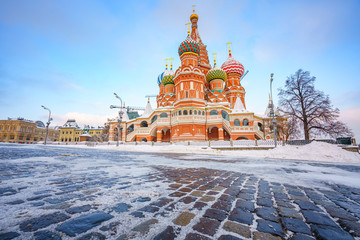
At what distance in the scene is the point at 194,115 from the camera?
27688 millimetres

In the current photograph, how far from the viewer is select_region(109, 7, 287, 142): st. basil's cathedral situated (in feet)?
91.2

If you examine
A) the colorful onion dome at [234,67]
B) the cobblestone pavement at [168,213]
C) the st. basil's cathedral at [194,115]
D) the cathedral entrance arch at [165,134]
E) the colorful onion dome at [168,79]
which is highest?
the colorful onion dome at [234,67]

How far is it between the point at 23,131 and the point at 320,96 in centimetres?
9274

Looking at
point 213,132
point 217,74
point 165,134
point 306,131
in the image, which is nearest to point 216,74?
point 217,74

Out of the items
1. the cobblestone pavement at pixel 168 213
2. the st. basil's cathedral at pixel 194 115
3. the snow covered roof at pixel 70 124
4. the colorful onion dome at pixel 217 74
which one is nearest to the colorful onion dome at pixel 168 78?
the st. basil's cathedral at pixel 194 115

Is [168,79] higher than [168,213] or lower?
higher

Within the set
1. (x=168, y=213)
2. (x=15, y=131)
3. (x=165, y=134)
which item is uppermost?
(x=15, y=131)

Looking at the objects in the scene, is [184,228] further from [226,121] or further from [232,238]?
[226,121]

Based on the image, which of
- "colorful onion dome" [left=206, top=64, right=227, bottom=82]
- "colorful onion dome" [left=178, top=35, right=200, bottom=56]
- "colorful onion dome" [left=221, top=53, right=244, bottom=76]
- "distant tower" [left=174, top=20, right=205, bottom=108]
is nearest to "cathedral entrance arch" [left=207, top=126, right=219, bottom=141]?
"distant tower" [left=174, top=20, right=205, bottom=108]

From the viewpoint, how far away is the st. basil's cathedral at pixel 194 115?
27797mm

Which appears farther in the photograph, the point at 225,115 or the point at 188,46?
the point at 188,46

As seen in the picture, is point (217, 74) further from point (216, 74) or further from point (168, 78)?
point (168, 78)

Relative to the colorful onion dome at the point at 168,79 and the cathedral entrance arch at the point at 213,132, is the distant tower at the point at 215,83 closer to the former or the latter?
the cathedral entrance arch at the point at 213,132

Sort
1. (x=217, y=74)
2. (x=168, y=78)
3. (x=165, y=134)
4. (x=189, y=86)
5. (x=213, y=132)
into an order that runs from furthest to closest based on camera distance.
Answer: (x=168, y=78), (x=217, y=74), (x=165, y=134), (x=213, y=132), (x=189, y=86)
